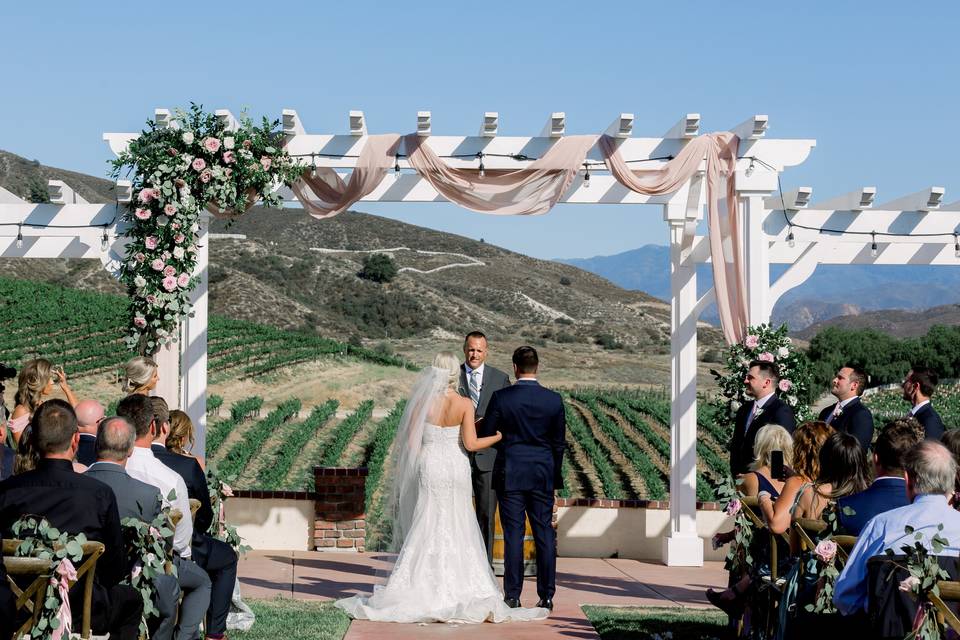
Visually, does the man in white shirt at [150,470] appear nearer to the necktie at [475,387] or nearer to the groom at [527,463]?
the groom at [527,463]

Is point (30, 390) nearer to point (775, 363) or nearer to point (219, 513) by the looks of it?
point (219, 513)

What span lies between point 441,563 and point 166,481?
84.8 inches

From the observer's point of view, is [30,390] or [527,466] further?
[527,466]

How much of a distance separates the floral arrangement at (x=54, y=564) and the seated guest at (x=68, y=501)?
0.43ft

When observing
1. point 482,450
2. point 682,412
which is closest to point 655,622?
point 482,450

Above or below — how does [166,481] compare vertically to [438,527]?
above

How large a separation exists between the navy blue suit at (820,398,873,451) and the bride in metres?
1.85

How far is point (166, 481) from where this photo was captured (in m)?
4.85

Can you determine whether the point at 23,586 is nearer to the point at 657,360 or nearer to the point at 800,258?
the point at 800,258

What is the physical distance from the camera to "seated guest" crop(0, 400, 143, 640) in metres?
3.94

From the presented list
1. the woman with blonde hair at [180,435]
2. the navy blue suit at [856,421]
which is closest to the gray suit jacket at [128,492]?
the woman with blonde hair at [180,435]

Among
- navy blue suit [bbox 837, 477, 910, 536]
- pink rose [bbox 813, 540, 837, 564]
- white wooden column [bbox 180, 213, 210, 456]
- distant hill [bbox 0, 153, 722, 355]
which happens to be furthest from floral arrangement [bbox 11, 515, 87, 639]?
distant hill [bbox 0, 153, 722, 355]

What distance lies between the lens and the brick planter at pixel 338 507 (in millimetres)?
9094

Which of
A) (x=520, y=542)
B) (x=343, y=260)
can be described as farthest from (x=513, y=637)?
(x=343, y=260)
